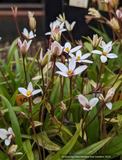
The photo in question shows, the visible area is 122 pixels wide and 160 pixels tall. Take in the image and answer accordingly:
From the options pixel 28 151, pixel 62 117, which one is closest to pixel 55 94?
pixel 62 117

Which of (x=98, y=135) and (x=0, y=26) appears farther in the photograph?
→ (x=0, y=26)

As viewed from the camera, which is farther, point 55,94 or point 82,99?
point 55,94

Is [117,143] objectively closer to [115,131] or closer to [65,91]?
[115,131]

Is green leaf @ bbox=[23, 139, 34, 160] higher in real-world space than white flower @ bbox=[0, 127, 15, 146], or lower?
lower

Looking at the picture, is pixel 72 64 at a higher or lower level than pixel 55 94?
higher

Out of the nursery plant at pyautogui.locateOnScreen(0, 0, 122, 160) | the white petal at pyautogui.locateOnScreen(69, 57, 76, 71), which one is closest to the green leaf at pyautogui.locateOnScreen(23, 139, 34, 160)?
the nursery plant at pyautogui.locateOnScreen(0, 0, 122, 160)

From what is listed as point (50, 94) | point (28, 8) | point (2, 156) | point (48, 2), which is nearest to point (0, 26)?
point (28, 8)

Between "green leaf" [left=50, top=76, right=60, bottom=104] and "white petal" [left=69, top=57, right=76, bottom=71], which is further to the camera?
"green leaf" [left=50, top=76, right=60, bottom=104]

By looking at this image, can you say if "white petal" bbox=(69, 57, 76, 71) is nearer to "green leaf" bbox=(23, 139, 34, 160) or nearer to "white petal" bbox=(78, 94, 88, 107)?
"white petal" bbox=(78, 94, 88, 107)

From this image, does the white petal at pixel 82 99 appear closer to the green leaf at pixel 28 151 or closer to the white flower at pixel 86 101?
the white flower at pixel 86 101

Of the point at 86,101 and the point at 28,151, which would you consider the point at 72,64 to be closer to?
the point at 86,101

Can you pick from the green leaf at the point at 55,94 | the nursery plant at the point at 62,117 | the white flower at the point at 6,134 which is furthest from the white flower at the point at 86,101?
the green leaf at the point at 55,94
